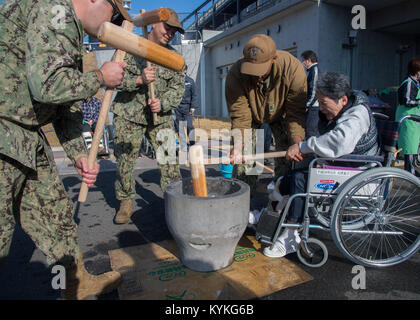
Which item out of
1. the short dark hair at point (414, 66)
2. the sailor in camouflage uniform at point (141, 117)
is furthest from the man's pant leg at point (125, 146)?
the short dark hair at point (414, 66)

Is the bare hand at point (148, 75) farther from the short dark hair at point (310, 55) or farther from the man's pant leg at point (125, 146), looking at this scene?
the short dark hair at point (310, 55)

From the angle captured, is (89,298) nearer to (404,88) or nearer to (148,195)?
(148,195)

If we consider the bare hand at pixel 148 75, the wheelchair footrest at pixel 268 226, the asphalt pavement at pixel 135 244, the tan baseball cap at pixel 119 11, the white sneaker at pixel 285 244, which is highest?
the tan baseball cap at pixel 119 11

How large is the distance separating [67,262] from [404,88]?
16.5ft

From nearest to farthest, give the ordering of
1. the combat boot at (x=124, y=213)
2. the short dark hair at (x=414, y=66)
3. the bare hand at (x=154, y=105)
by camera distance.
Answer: the bare hand at (x=154, y=105) → the combat boot at (x=124, y=213) → the short dark hair at (x=414, y=66)

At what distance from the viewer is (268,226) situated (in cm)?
245

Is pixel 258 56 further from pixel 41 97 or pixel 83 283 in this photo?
pixel 83 283

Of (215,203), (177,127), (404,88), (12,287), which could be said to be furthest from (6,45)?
(177,127)

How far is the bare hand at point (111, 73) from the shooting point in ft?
5.61

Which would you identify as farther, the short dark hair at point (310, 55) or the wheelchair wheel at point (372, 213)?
the short dark hair at point (310, 55)

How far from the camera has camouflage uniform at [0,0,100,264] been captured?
56.6 inches

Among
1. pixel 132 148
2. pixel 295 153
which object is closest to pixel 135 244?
pixel 132 148

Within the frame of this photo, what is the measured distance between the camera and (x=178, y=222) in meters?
2.15

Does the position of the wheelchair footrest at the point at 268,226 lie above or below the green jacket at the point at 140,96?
below
